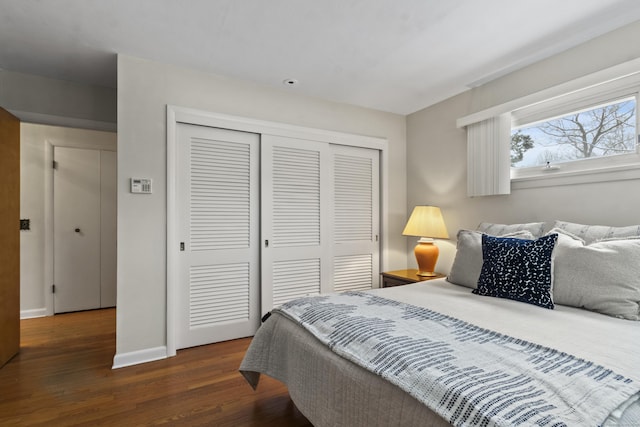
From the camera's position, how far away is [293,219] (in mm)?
3256

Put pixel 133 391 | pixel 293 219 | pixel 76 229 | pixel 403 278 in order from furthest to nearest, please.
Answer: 1. pixel 76 229
2. pixel 293 219
3. pixel 403 278
4. pixel 133 391

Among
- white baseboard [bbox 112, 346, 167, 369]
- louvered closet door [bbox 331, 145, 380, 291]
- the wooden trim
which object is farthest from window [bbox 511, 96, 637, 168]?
the wooden trim

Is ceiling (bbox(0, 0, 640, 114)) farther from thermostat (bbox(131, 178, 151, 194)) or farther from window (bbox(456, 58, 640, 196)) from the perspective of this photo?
thermostat (bbox(131, 178, 151, 194))

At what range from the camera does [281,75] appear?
2879mm

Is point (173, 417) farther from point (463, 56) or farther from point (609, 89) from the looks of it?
point (609, 89)

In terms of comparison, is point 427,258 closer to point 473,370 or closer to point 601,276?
point 601,276

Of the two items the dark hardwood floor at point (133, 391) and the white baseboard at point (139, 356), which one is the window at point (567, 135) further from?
the white baseboard at point (139, 356)

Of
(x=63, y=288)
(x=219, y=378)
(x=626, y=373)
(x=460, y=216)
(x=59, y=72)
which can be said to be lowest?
(x=219, y=378)

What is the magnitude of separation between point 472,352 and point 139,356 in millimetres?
2442

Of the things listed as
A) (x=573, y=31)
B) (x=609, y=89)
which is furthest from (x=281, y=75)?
(x=609, y=89)

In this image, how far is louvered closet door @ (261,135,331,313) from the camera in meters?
3.12

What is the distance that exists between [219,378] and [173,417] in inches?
18.3

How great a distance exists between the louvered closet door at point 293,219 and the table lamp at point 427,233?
903mm

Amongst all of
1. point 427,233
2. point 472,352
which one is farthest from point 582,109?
point 472,352
